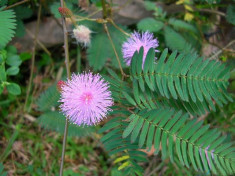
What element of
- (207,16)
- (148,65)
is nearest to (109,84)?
(148,65)

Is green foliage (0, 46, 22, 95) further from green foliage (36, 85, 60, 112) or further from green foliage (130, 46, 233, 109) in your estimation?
green foliage (130, 46, 233, 109)

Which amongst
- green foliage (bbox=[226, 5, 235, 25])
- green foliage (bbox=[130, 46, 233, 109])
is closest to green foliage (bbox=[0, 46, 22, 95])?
green foliage (bbox=[130, 46, 233, 109])

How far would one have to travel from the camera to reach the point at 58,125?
2.30 meters

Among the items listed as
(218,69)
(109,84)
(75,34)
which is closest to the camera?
(218,69)

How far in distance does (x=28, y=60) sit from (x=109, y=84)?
157 cm

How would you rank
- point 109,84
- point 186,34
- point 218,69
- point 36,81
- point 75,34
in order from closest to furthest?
point 218,69 < point 109,84 < point 75,34 < point 186,34 < point 36,81

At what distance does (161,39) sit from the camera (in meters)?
2.98

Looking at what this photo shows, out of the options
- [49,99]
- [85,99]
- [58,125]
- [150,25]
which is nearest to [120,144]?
[85,99]

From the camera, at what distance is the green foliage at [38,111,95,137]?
88.9 inches

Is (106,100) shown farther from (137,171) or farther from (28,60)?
(28,60)

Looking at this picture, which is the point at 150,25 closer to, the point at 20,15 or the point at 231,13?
the point at 231,13

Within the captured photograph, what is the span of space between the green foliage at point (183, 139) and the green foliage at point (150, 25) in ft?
3.91

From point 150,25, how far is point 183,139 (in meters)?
1.41

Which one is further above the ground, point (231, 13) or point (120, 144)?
point (231, 13)
